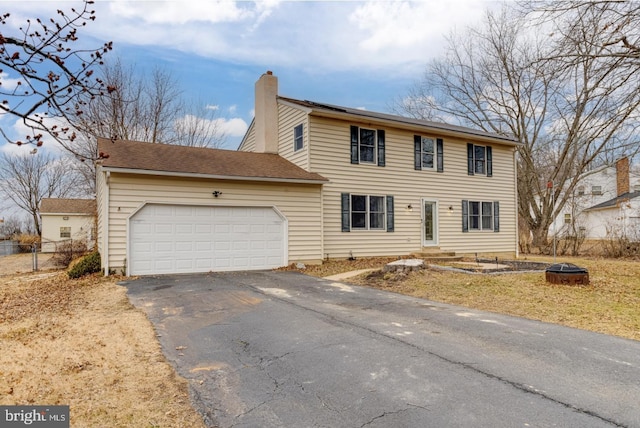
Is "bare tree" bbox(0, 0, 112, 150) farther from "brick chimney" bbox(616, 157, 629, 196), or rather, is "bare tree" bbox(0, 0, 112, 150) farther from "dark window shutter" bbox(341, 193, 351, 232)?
"brick chimney" bbox(616, 157, 629, 196)

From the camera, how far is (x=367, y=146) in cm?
1545

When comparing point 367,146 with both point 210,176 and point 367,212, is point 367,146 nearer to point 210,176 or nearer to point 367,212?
point 367,212

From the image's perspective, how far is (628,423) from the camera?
2924 millimetres

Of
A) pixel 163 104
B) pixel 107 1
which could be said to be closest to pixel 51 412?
pixel 107 1

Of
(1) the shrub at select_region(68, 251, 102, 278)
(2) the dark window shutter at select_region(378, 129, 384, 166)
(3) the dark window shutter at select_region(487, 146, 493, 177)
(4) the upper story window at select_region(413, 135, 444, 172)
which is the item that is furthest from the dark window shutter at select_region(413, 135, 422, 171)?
(1) the shrub at select_region(68, 251, 102, 278)

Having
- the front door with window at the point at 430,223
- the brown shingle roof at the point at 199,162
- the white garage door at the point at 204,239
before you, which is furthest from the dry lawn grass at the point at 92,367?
the front door with window at the point at 430,223

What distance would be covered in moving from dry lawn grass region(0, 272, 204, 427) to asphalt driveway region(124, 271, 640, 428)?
10.2 inches

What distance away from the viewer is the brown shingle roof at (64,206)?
31938 mm

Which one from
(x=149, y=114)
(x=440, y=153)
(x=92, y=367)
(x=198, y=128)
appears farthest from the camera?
(x=198, y=128)

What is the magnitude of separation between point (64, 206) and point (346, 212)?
1116 inches

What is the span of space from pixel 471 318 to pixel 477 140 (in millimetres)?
13305

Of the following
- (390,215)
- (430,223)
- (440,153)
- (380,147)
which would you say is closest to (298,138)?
(380,147)

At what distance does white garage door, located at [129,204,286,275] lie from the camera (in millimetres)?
11227

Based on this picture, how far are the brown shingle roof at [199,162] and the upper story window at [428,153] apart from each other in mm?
4977
